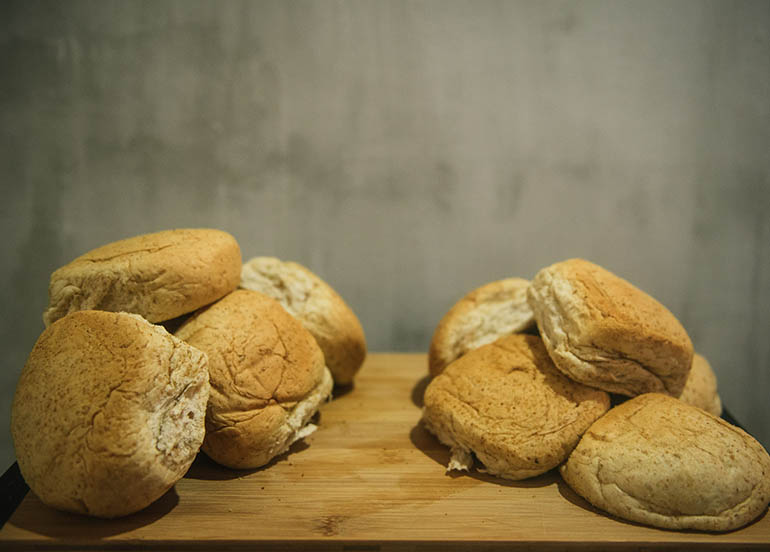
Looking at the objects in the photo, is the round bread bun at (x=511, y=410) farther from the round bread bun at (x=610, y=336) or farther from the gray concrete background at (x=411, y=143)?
the gray concrete background at (x=411, y=143)

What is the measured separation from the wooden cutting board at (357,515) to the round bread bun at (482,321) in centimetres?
41

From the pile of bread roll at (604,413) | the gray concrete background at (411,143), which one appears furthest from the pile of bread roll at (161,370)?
the gray concrete background at (411,143)

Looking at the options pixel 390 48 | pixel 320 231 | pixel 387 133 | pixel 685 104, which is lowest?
pixel 320 231

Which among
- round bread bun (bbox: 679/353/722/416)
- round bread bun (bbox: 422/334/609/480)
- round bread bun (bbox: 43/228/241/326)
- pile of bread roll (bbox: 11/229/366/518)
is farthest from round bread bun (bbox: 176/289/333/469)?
round bread bun (bbox: 679/353/722/416)

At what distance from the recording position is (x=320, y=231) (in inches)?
105

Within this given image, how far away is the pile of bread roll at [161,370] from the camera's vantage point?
1.36 meters

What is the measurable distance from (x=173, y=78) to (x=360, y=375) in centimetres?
153

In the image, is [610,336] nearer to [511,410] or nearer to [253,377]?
[511,410]

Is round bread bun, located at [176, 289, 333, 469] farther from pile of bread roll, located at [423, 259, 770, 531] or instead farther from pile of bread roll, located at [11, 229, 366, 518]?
pile of bread roll, located at [423, 259, 770, 531]

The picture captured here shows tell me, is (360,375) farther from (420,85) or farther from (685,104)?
(685,104)

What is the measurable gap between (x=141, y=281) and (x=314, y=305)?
0.67 metres

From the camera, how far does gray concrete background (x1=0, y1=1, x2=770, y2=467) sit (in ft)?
8.09

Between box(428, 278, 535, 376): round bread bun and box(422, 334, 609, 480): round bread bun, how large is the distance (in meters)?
0.18

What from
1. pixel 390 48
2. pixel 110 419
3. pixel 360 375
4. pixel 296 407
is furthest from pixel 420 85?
pixel 110 419
